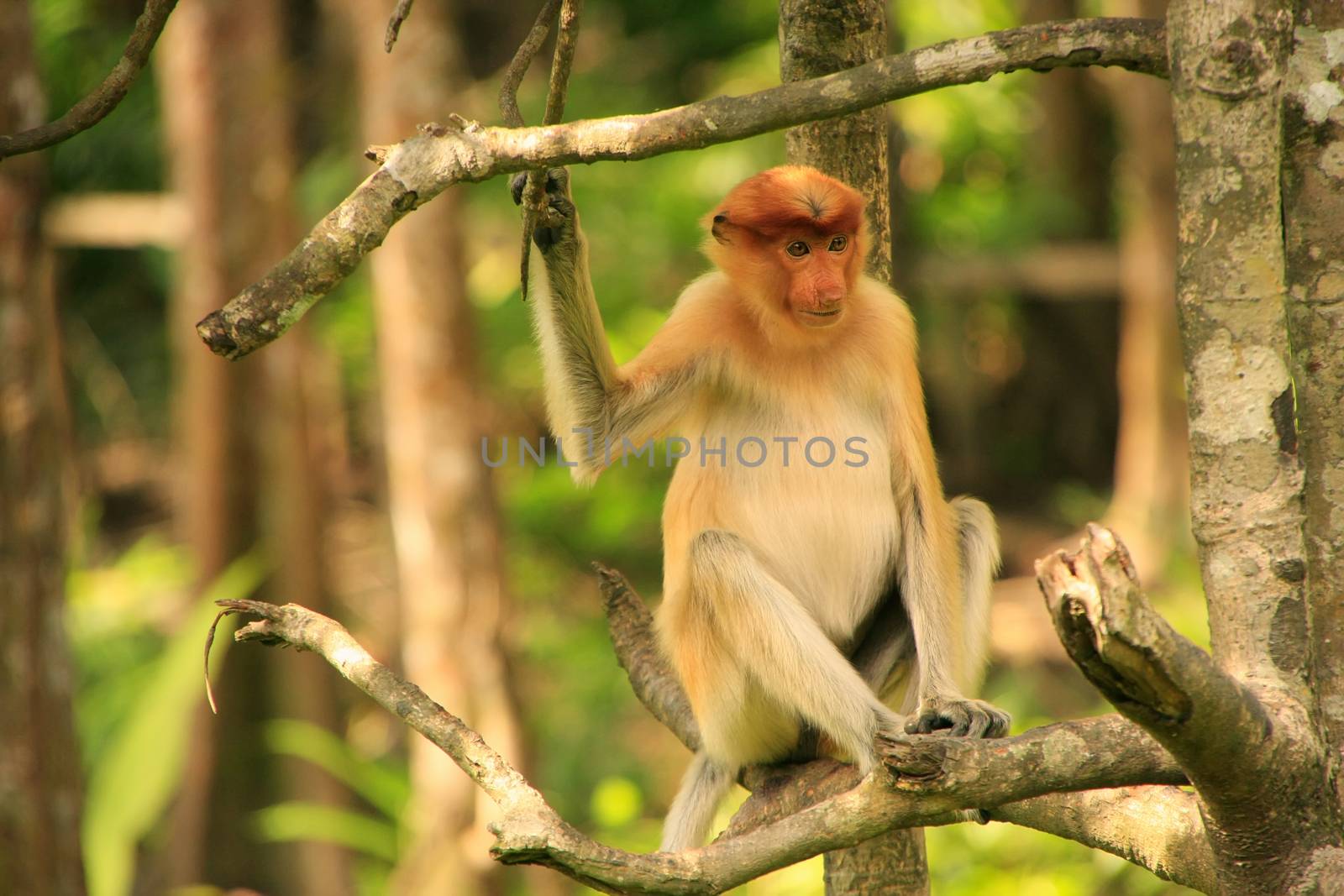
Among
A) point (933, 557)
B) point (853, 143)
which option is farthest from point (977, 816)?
point (853, 143)

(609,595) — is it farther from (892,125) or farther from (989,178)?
(989,178)

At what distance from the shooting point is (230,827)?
7113mm

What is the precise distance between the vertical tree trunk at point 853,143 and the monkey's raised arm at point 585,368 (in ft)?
1.99

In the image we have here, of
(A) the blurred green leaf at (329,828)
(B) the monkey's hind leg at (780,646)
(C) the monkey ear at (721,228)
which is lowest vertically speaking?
(A) the blurred green leaf at (329,828)

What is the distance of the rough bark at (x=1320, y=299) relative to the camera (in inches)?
86.0

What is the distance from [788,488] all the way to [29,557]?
2.38m

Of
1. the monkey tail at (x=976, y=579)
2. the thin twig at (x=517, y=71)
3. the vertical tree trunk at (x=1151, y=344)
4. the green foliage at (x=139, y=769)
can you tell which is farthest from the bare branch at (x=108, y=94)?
the vertical tree trunk at (x=1151, y=344)

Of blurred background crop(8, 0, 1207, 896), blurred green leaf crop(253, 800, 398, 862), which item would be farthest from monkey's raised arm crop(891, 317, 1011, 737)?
blurred green leaf crop(253, 800, 398, 862)

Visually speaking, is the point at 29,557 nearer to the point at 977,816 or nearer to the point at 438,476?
the point at 438,476

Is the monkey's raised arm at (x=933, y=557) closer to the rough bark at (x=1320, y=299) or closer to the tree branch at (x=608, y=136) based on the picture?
the rough bark at (x=1320, y=299)

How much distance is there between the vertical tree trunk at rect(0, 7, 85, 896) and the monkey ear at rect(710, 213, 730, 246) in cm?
221

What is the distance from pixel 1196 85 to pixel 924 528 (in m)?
1.59

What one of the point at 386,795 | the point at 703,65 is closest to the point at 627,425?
the point at 386,795

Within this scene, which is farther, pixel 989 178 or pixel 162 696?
pixel 989 178
